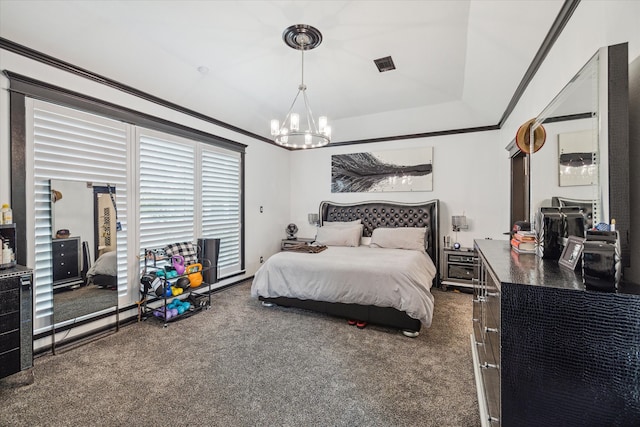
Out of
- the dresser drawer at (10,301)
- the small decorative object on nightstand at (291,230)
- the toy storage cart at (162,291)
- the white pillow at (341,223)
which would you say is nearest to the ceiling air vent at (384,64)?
the white pillow at (341,223)

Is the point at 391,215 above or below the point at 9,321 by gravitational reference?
above

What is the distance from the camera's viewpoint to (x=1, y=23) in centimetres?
221

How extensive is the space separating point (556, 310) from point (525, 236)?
90cm

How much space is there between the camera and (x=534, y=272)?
126 cm

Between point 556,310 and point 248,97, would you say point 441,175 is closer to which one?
point 248,97

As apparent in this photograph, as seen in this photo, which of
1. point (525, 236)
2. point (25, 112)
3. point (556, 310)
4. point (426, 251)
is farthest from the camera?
point (426, 251)

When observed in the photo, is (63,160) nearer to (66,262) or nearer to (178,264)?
(66,262)

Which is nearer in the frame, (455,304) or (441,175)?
(455,304)

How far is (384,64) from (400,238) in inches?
102

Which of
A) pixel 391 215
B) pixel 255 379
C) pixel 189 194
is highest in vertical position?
pixel 189 194

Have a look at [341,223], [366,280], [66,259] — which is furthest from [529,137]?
[66,259]

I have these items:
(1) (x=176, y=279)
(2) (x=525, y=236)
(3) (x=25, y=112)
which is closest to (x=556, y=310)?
(2) (x=525, y=236)

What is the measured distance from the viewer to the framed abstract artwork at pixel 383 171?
5059 mm

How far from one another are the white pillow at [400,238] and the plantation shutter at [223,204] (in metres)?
2.38
